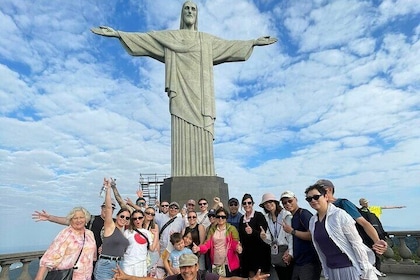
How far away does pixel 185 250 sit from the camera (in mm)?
4059

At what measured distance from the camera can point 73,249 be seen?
12.2 feet

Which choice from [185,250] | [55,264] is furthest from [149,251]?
[55,264]

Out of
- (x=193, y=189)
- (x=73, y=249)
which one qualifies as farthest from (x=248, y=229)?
(x=193, y=189)

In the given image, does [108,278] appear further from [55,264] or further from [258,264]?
[258,264]

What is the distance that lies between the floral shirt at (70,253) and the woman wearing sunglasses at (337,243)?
2.57 metres

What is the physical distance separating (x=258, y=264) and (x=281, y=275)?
0.37 m

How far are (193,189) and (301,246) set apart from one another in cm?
617

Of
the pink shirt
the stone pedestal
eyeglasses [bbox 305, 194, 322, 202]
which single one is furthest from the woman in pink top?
the stone pedestal

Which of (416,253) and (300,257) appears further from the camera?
(416,253)

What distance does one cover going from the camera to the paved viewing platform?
19.3ft

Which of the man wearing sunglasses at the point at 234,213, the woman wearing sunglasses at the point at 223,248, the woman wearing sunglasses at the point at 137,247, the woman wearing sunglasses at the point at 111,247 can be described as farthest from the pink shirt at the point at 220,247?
the woman wearing sunglasses at the point at 111,247

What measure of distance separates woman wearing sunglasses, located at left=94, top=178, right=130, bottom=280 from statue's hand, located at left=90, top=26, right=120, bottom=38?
805 centimetres

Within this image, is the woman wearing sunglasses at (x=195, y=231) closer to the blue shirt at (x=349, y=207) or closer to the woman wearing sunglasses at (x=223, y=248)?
the woman wearing sunglasses at (x=223, y=248)

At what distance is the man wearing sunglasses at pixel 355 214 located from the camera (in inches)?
119
